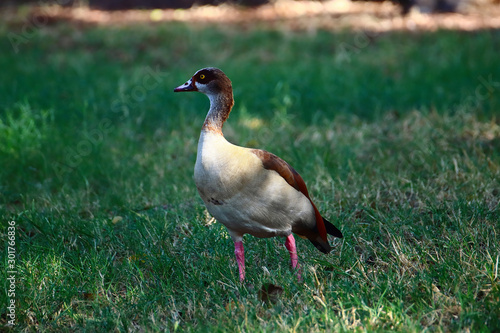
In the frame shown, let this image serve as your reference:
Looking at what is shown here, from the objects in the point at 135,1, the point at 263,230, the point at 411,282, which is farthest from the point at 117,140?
the point at 135,1

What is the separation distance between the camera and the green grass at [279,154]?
3.13 meters

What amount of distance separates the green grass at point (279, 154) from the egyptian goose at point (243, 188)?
0.27 meters

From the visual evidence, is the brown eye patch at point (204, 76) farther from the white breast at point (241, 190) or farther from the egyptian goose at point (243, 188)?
the white breast at point (241, 190)

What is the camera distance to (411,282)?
124 inches

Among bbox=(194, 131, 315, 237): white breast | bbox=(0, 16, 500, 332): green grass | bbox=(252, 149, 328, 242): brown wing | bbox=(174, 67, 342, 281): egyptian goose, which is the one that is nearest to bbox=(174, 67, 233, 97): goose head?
bbox=(174, 67, 342, 281): egyptian goose

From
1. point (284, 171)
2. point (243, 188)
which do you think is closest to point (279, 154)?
point (284, 171)

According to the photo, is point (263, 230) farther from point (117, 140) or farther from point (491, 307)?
point (117, 140)

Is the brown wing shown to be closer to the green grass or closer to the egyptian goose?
the egyptian goose

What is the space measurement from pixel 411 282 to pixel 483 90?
15.4ft

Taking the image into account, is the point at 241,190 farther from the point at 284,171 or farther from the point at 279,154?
the point at 279,154

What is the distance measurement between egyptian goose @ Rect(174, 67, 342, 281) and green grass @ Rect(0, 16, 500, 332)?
0.27 meters

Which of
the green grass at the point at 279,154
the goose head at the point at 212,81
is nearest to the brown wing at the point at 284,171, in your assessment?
the green grass at the point at 279,154

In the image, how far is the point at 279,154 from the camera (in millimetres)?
5527

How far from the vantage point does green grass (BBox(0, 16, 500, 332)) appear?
313cm
